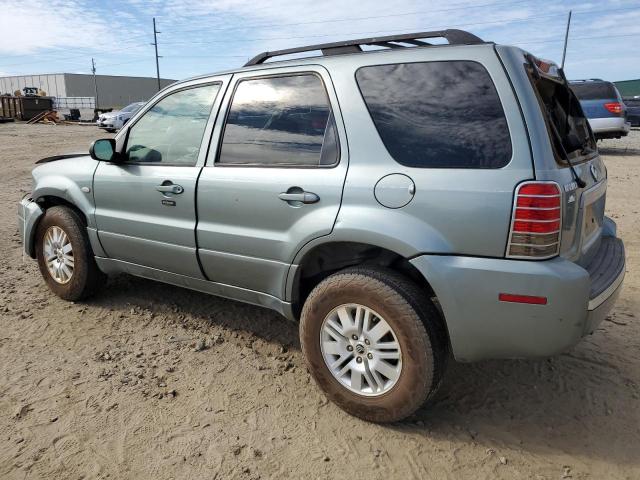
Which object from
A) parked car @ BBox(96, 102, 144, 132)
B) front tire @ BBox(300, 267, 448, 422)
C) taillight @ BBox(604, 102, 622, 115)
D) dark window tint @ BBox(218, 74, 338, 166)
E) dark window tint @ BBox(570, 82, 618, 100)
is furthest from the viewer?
parked car @ BBox(96, 102, 144, 132)

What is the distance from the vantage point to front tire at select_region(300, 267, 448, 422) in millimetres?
2488

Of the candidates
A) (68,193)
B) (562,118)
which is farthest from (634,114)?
(68,193)

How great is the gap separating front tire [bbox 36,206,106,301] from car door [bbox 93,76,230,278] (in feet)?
0.93

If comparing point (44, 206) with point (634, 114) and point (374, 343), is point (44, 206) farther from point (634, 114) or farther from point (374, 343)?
point (634, 114)

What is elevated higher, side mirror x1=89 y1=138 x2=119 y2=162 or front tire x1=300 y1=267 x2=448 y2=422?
side mirror x1=89 y1=138 x2=119 y2=162

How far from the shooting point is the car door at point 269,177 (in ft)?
9.09

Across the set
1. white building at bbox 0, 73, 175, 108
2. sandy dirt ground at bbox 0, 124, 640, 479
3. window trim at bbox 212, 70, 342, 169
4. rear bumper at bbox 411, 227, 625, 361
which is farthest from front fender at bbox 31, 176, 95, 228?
white building at bbox 0, 73, 175, 108

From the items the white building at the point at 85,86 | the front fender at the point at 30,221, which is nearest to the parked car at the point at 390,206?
the front fender at the point at 30,221

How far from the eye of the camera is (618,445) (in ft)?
8.32

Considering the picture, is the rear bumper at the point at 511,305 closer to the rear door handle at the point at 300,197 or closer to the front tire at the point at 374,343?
the front tire at the point at 374,343

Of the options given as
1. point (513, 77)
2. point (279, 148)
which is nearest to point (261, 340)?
point (279, 148)

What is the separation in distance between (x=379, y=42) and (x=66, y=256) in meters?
3.02

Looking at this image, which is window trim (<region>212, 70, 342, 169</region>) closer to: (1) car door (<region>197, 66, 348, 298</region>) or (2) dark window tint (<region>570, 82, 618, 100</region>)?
(1) car door (<region>197, 66, 348, 298</region>)

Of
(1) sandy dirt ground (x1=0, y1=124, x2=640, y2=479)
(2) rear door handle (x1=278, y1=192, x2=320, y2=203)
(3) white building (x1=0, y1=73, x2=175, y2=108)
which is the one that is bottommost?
(1) sandy dirt ground (x1=0, y1=124, x2=640, y2=479)
